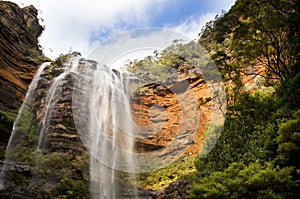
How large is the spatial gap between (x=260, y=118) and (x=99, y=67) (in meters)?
11.3

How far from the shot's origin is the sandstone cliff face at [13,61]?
48.3ft

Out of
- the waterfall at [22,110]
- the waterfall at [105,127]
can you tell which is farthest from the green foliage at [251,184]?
the waterfall at [22,110]

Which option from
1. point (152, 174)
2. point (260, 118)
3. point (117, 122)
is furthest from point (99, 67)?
point (260, 118)

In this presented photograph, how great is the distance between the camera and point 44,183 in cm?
1003

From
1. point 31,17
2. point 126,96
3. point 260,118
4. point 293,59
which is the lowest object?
point 260,118

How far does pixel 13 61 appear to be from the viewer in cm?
1739

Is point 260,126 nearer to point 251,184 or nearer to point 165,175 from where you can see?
point 251,184

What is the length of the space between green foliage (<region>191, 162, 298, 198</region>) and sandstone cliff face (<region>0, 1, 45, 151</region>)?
32.0ft

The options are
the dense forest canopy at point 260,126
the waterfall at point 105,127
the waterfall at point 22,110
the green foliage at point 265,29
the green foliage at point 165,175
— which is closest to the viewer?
the dense forest canopy at point 260,126

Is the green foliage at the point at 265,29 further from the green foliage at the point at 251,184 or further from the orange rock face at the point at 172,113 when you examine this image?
the orange rock face at the point at 172,113

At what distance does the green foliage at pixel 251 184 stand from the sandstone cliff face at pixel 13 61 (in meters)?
9.74

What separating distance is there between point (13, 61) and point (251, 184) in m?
15.8

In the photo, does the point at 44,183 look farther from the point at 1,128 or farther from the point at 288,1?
the point at 288,1

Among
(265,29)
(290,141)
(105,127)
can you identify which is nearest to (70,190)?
(105,127)
